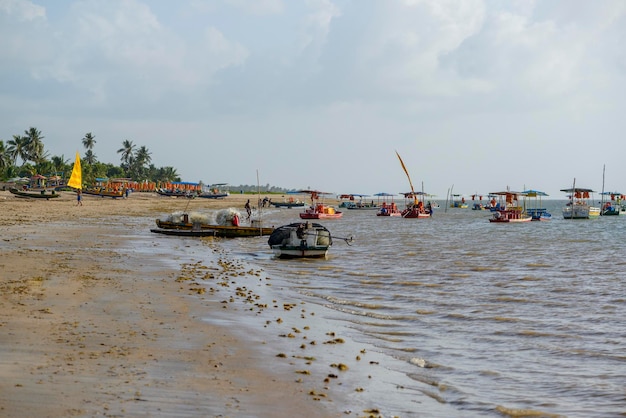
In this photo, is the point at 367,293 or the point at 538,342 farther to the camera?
the point at 367,293

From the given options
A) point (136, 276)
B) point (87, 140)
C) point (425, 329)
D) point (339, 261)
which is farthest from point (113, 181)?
point (425, 329)

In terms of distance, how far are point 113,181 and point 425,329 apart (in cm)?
12270

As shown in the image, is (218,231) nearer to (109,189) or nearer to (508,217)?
(508,217)

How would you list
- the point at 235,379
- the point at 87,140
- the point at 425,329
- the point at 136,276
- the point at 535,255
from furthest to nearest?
the point at 87,140
the point at 535,255
the point at 136,276
the point at 425,329
the point at 235,379

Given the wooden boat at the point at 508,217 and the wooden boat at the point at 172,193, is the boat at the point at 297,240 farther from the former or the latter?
the wooden boat at the point at 172,193

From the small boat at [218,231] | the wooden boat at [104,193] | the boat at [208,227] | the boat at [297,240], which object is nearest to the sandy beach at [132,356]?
the boat at [297,240]

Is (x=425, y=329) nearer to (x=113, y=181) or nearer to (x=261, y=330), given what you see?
(x=261, y=330)

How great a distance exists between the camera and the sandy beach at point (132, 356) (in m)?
8.62

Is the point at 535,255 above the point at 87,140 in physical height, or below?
below

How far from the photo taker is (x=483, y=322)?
18.2 metres

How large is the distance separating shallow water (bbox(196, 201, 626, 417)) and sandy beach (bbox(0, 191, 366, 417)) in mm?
2121

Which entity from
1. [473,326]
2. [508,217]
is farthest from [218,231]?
[508,217]

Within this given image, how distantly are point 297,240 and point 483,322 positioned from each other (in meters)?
16.4

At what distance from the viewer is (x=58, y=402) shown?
8234 mm
